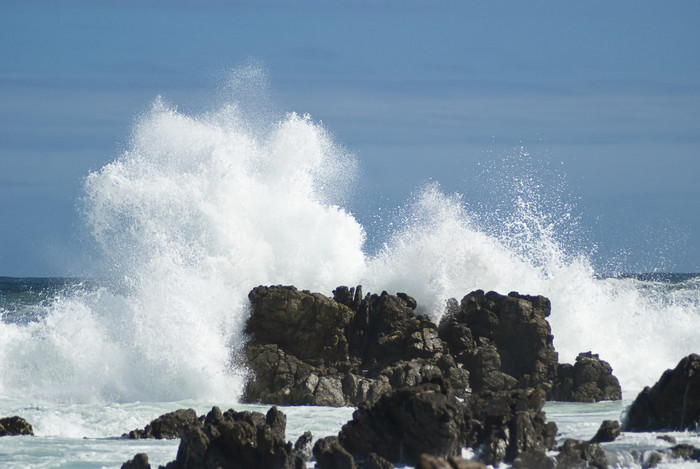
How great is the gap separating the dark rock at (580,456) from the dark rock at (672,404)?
8.51ft

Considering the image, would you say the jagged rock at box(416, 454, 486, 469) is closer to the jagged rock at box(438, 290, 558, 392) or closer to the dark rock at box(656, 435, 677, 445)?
the dark rock at box(656, 435, 677, 445)

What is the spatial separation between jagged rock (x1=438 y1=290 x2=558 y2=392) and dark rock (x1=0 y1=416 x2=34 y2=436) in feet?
26.9

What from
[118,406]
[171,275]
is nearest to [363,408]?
[118,406]

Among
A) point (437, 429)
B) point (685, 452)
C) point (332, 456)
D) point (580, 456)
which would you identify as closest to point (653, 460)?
point (685, 452)

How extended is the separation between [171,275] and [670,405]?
1172 cm

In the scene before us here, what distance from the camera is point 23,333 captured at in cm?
2331

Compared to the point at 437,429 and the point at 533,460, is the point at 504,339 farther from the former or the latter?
the point at 533,460

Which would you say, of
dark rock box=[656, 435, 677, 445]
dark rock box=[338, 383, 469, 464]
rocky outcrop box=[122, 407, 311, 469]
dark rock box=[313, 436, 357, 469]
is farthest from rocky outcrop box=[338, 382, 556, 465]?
dark rock box=[656, 435, 677, 445]

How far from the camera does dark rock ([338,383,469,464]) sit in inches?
496

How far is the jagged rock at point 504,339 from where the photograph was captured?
20719 millimetres

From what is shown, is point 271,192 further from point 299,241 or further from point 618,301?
point 618,301

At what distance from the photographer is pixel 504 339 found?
21688mm

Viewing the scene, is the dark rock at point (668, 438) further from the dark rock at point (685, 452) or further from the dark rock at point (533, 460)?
the dark rock at point (533, 460)

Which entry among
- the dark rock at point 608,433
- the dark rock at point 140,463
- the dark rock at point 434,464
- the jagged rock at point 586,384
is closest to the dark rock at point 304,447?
the dark rock at point 140,463
